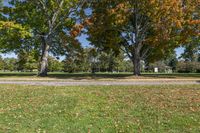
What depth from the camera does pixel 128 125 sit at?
28.8 feet

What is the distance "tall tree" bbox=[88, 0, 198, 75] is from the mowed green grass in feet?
54.6

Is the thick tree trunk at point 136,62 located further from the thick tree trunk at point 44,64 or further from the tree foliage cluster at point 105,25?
the thick tree trunk at point 44,64

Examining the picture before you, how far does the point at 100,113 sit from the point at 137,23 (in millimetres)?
24028

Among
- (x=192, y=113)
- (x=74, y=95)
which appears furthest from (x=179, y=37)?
(x=192, y=113)

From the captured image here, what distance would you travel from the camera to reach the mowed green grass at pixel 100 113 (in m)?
8.56

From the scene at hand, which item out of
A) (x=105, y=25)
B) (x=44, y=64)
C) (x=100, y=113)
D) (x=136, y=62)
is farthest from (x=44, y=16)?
(x=100, y=113)

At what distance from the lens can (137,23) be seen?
3284 centimetres

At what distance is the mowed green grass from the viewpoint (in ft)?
28.1

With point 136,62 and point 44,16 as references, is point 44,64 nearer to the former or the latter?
point 44,16

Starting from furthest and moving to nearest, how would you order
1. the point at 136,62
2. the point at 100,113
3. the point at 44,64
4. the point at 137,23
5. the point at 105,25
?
1. the point at 44,64
2. the point at 136,62
3. the point at 137,23
4. the point at 105,25
5. the point at 100,113

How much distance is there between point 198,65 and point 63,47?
Answer: 59.2 m

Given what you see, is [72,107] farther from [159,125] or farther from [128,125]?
[159,125]

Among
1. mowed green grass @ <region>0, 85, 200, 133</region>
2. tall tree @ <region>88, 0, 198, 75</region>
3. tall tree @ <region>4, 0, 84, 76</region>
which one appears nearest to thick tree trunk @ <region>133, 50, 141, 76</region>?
tall tree @ <region>88, 0, 198, 75</region>

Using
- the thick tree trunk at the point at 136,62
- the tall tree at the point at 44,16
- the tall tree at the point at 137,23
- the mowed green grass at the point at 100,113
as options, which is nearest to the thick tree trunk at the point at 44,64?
the tall tree at the point at 44,16
